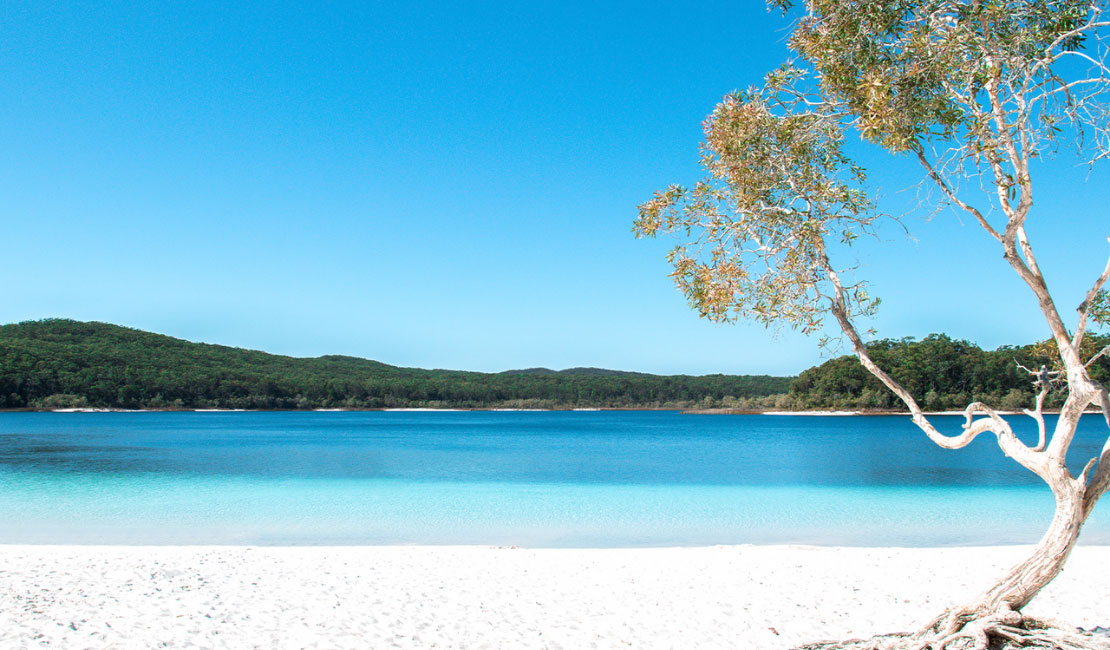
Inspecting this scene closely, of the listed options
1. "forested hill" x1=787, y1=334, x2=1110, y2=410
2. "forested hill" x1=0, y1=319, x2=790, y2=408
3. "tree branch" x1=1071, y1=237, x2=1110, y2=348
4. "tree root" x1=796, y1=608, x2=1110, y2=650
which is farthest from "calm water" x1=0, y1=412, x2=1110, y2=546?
"forested hill" x1=0, y1=319, x2=790, y2=408

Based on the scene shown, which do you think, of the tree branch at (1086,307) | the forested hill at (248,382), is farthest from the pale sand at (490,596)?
the forested hill at (248,382)

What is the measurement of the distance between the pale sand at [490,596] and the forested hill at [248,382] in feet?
307

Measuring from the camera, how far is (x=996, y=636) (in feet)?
15.5

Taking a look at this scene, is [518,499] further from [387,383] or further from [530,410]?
[530,410]

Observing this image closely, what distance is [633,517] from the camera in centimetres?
1480

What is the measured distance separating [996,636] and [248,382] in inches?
4581

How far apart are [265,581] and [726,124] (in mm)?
6777

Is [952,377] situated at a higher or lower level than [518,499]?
higher

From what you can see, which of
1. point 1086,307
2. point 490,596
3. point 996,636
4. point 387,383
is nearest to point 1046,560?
point 996,636

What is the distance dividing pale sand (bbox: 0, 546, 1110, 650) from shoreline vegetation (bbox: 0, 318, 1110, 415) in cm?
4510

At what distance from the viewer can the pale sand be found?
20.1ft

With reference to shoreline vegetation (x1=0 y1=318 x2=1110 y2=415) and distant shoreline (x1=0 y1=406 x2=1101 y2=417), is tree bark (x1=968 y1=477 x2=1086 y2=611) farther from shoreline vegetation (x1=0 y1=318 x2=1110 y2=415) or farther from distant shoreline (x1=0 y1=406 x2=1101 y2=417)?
distant shoreline (x1=0 y1=406 x2=1101 y2=417)

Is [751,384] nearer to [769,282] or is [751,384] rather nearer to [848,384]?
[848,384]

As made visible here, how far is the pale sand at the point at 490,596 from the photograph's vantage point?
6.11m
